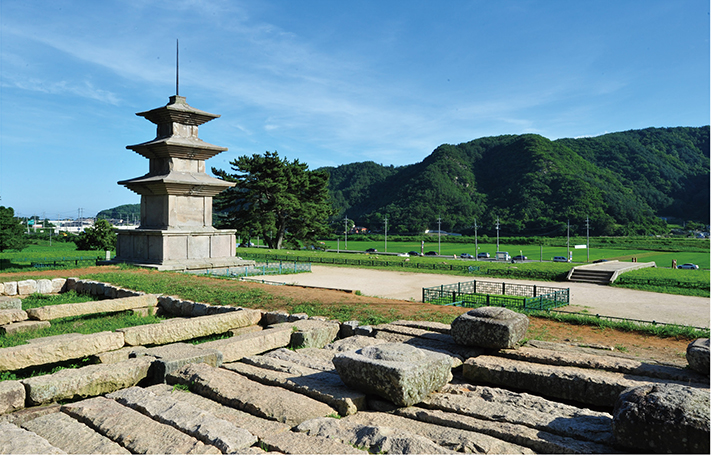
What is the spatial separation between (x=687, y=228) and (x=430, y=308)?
411 ft

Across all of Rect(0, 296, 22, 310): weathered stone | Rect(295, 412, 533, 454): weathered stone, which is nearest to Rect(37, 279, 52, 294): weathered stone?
Rect(0, 296, 22, 310): weathered stone

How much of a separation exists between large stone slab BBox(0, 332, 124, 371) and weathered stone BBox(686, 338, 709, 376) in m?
9.54

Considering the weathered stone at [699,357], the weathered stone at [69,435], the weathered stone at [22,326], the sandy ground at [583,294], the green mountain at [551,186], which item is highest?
the green mountain at [551,186]

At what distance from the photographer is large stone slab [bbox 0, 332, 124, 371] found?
7117 mm

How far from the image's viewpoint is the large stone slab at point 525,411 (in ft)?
15.4

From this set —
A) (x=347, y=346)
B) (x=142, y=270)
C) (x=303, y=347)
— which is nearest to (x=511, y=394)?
(x=347, y=346)

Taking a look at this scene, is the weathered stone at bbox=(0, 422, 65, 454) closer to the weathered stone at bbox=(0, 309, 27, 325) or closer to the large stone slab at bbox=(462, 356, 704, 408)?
the large stone slab at bbox=(462, 356, 704, 408)

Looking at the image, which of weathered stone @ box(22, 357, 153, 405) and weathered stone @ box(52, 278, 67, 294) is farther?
weathered stone @ box(52, 278, 67, 294)

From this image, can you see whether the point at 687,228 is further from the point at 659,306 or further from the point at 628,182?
the point at 659,306

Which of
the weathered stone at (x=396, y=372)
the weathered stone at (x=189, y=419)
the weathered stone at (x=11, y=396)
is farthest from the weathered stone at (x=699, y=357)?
the weathered stone at (x=11, y=396)

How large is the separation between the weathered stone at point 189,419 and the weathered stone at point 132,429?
0.08m

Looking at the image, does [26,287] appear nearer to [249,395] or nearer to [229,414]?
[249,395]

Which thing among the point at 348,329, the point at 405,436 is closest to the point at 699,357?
the point at 405,436

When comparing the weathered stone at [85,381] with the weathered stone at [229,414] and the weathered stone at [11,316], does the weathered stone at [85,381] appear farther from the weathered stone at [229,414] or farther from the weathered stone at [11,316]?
the weathered stone at [11,316]
